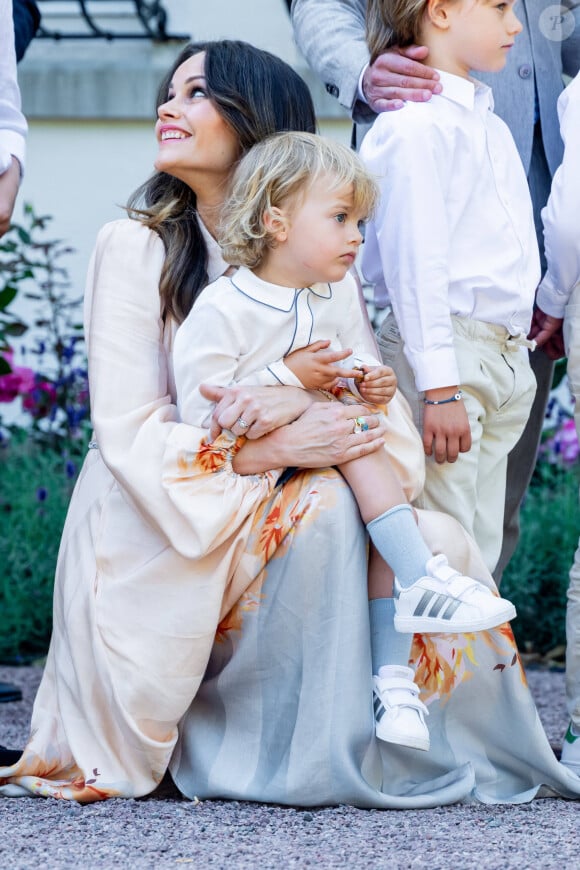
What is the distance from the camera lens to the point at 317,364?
286 centimetres

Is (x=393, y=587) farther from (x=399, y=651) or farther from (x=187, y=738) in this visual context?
(x=187, y=738)

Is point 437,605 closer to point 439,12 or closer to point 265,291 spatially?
point 265,291

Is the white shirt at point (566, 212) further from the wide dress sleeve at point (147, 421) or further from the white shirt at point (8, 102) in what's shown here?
the white shirt at point (8, 102)

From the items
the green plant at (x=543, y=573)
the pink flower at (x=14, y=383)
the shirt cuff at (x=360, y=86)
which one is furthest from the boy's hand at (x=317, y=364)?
the pink flower at (x=14, y=383)

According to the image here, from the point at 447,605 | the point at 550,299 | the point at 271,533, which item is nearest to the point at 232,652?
the point at 271,533

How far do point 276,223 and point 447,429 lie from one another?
58 cm

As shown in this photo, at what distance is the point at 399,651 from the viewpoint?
111 inches

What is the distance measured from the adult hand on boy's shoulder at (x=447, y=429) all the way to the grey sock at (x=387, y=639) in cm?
39

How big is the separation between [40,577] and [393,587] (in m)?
1.99

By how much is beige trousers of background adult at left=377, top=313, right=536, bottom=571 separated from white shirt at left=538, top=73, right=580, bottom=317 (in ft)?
0.63

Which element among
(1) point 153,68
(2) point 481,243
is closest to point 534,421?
(2) point 481,243

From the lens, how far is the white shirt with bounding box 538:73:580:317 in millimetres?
3094

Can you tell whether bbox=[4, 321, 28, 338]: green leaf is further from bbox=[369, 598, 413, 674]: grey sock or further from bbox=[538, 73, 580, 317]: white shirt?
bbox=[369, 598, 413, 674]: grey sock

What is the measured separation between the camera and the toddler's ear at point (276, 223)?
2.84m
